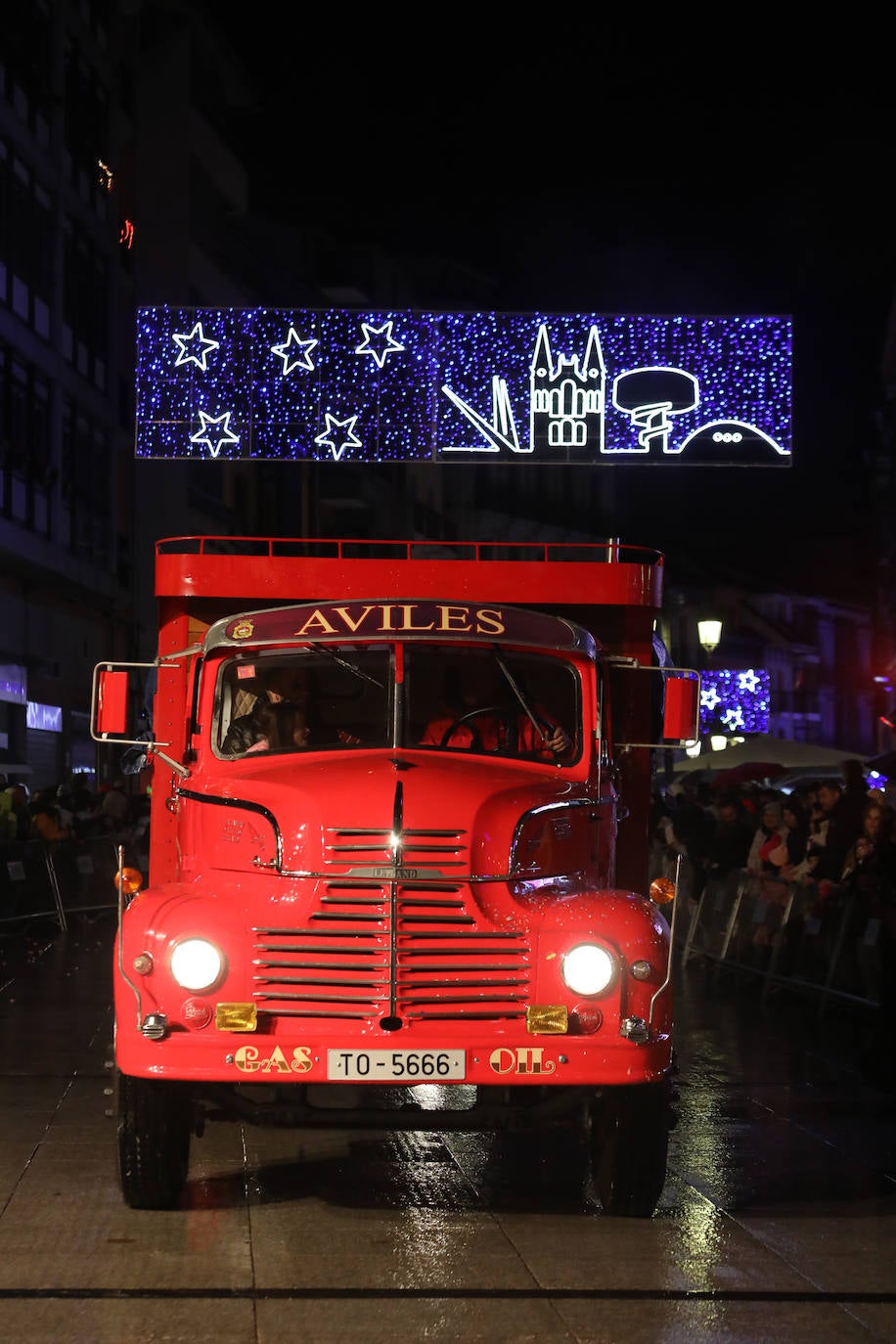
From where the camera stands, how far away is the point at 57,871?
80.0 feet

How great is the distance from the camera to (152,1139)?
8.30 meters

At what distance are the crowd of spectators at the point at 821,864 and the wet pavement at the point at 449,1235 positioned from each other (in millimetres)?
2576

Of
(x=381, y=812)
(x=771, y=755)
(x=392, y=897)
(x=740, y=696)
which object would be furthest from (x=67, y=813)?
(x=740, y=696)

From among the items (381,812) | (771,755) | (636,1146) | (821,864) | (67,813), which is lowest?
(636,1146)

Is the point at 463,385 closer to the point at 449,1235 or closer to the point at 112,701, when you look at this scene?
the point at 112,701

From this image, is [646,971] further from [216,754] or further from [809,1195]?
[216,754]

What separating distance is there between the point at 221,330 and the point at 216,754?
15.3 metres

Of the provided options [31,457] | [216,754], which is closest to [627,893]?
[216,754]

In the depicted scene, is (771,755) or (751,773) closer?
(751,773)

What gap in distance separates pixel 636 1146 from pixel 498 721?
2.07m

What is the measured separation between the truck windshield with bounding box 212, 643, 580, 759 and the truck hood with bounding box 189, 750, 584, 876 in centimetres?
22

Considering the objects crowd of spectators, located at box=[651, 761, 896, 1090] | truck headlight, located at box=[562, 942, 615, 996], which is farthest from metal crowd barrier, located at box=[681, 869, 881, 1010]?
truck headlight, located at box=[562, 942, 615, 996]

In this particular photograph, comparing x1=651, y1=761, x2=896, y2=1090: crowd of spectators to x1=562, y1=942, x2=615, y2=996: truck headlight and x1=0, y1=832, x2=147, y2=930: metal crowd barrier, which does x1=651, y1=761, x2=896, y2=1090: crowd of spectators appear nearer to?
x1=562, y1=942, x2=615, y2=996: truck headlight

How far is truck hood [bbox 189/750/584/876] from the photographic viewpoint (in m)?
8.38
